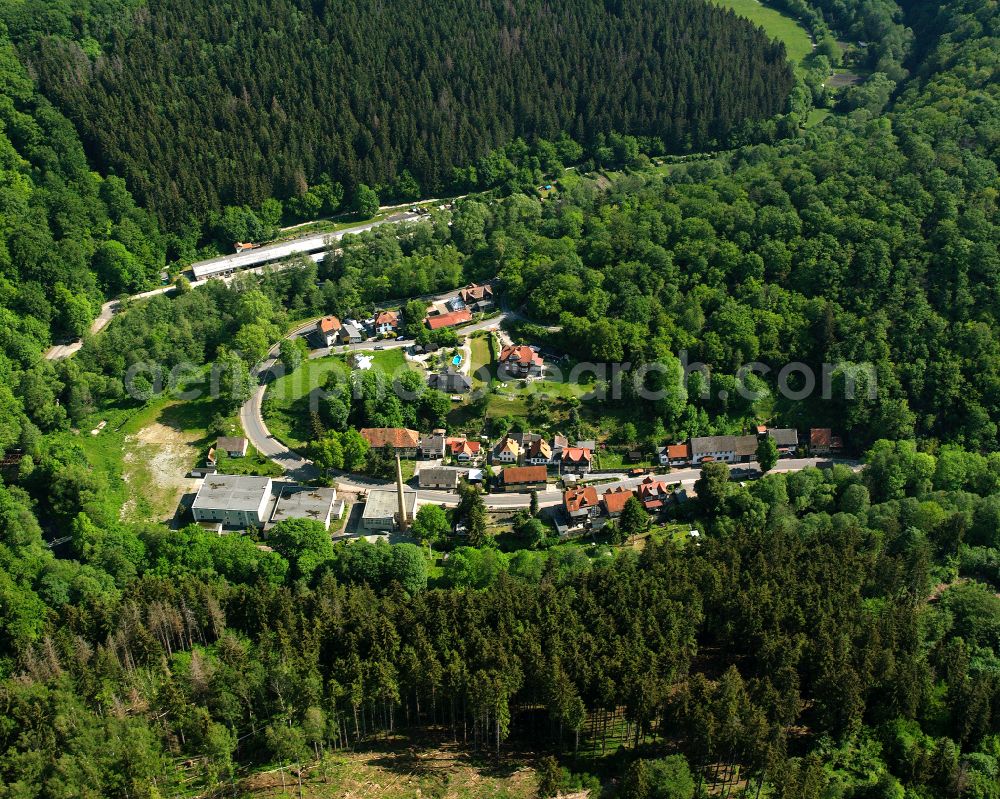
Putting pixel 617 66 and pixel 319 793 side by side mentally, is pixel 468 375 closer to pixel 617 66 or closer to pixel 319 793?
pixel 319 793

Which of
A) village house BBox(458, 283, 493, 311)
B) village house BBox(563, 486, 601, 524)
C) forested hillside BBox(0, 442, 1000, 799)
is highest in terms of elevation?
village house BBox(458, 283, 493, 311)

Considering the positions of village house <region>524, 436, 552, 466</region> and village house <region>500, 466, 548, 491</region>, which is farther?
village house <region>524, 436, 552, 466</region>

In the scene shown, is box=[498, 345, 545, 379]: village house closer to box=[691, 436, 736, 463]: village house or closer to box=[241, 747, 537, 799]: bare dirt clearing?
box=[691, 436, 736, 463]: village house

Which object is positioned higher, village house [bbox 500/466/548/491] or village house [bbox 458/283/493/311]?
village house [bbox 458/283/493/311]

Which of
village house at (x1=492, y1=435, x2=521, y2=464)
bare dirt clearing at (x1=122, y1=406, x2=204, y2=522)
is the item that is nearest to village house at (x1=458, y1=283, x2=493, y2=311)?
village house at (x1=492, y1=435, x2=521, y2=464)

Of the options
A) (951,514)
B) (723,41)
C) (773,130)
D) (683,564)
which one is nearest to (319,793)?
(683,564)

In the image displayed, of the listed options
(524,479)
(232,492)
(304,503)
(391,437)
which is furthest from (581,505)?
(232,492)

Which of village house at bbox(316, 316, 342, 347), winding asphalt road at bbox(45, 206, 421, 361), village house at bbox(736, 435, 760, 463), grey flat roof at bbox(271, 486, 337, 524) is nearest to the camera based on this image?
grey flat roof at bbox(271, 486, 337, 524)

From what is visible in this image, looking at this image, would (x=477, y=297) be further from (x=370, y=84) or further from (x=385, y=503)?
(x=370, y=84)

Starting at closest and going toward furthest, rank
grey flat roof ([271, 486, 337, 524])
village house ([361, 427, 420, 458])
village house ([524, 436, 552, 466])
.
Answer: grey flat roof ([271, 486, 337, 524]), village house ([524, 436, 552, 466]), village house ([361, 427, 420, 458])
